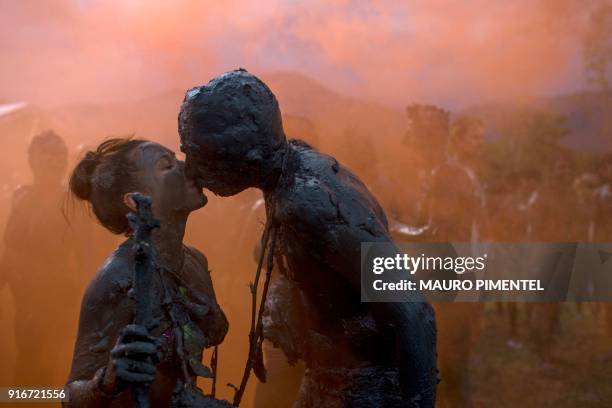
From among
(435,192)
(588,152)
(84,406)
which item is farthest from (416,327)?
(588,152)

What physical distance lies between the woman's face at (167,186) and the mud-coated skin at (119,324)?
157 mm

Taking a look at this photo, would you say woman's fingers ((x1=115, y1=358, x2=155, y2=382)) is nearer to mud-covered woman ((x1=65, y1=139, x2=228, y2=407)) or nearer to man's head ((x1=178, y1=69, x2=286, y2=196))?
mud-covered woman ((x1=65, y1=139, x2=228, y2=407))

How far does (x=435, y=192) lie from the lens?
159 inches

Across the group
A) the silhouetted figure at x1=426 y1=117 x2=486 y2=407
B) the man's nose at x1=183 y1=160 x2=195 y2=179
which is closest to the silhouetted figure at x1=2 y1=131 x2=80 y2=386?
the silhouetted figure at x1=426 y1=117 x2=486 y2=407

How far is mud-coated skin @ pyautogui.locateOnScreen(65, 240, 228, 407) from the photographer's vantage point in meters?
1.48

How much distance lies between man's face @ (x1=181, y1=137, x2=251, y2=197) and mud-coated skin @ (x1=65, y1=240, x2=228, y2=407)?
0.30 meters

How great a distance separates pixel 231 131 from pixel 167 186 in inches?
16.7

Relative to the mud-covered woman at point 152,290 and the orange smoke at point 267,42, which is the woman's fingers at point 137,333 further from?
the orange smoke at point 267,42

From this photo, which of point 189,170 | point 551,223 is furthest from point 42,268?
point 551,223

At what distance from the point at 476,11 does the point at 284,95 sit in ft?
6.00

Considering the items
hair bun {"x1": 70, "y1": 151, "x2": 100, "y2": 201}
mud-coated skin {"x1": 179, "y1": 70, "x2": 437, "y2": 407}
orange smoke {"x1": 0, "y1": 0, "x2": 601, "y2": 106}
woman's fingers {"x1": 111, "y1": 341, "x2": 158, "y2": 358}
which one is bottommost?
woman's fingers {"x1": 111, "y1": 341, "x2": 158, "y2": 358}

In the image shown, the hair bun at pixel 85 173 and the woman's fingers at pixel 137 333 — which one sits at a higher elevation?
the hair bun at pixel 85 173

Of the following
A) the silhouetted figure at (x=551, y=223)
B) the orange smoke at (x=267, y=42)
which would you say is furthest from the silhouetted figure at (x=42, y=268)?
the silhouetted figure at (x=551, y=223)

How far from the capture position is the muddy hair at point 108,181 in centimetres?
170
